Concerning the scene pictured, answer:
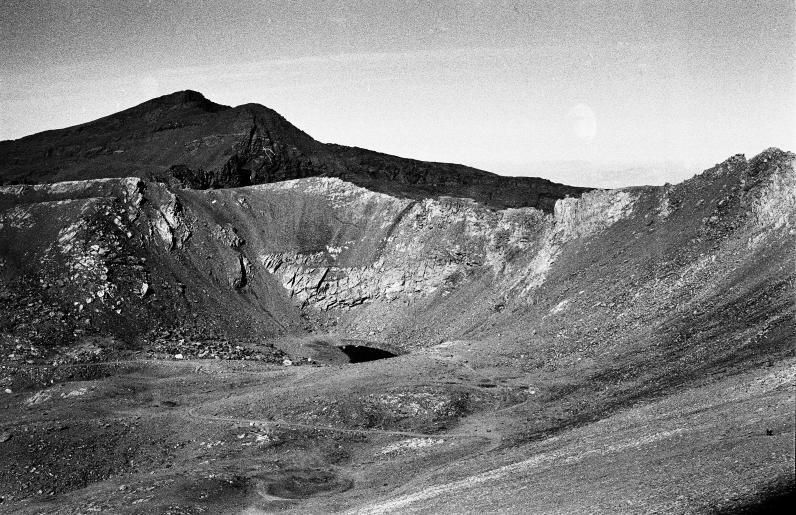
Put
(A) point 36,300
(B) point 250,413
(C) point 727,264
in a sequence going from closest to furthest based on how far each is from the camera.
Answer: (B) point 250,413 < (C) point 727,264 < (A) point 36,300

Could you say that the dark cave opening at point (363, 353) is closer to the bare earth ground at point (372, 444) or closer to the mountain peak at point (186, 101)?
the bare earth ground at point (372, 444)

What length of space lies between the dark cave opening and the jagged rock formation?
3001cm

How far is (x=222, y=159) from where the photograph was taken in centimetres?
13250

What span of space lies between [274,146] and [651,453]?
115m

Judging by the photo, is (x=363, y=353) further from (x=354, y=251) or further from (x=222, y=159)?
(x=222, y=159)

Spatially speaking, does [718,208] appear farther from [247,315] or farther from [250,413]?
[247,315]

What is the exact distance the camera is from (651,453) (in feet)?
108

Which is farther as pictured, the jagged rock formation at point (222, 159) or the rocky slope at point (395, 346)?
the jagged rock formation at point (222, 159)

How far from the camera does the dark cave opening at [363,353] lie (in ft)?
292

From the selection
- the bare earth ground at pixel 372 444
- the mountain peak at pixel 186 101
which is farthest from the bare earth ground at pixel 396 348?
the mountain peak at pixel 186 101

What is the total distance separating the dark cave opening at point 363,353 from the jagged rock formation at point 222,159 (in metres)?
30.0

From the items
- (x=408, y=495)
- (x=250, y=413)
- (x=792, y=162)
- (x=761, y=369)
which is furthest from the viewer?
(x=792, y=162)

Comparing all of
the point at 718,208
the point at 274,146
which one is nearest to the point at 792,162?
the point at 718,208

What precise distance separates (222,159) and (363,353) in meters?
54.8
